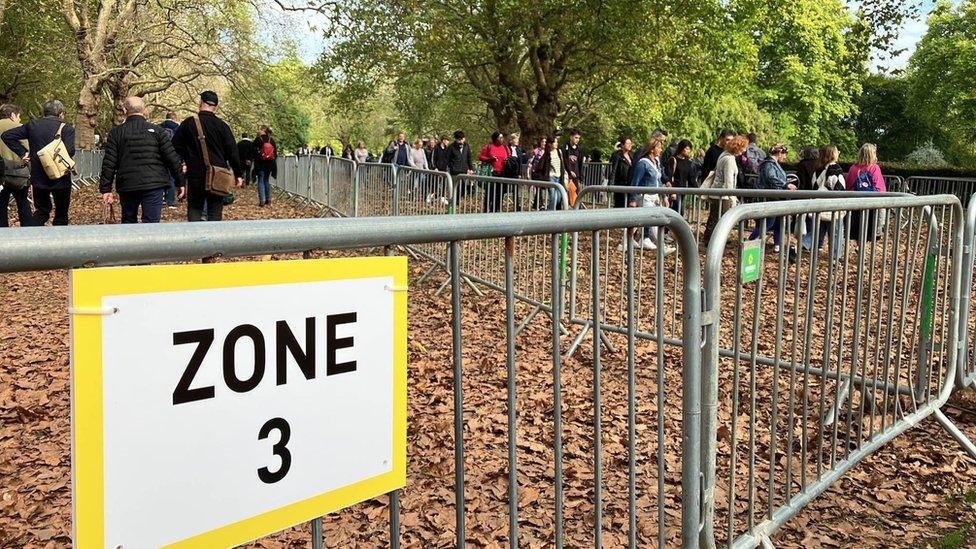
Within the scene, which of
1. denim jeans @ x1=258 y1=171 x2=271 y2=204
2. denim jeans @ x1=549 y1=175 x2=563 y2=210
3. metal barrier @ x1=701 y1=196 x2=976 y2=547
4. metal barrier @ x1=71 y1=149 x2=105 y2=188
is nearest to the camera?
metal barrier @ x1=701 y1=196 x2=976 y2=547

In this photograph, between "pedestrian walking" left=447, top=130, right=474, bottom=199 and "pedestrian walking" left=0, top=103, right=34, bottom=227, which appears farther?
"pedestrian walking" left=447, top=130, right=474, bottom=199

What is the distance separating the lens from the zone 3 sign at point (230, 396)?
135cm

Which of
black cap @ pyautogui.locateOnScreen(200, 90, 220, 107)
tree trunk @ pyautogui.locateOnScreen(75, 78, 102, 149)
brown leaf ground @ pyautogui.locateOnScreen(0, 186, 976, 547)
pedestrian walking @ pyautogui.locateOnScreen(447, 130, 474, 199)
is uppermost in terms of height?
tree trunk @ pyautogui.locateOnScreen(75, 78, 102, 149)

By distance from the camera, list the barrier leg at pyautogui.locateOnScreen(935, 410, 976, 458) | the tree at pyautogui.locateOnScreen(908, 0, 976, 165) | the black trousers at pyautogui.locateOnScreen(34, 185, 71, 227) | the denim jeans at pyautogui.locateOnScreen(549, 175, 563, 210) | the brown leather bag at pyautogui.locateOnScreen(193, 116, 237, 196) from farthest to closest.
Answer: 1. the tree at pyautogui.locateOnScreen(908, 0, 976, 165)
2. the black trousers at pyautogui.locateOnScreen(34, 185, 71, 227)
3. the brown leather bag at pyautogui.locateOnScreen(193, 116, 237, 196)
4. the denim jeans at pyautogui.locateOnScreen(549, 175, 563, 210)
5. the barrier leg at pyautogui.locateOnScreen(935, 410, 976, 458)

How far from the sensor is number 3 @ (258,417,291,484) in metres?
1.59

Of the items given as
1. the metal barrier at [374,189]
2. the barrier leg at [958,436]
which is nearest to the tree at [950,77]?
the metal barrier at [374,189]

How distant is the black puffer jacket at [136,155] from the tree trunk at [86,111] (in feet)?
49.8

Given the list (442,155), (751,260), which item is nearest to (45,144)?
(751,260)

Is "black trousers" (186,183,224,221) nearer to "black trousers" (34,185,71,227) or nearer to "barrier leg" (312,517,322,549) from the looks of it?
"black trousers" (34,185,71,227)

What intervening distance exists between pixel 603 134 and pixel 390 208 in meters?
27.2

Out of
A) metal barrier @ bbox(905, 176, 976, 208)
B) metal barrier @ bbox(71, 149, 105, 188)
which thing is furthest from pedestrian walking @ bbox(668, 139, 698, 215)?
metal barrier @ bbox(71, 149, 105, 188)

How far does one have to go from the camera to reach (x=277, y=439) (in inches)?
63.3

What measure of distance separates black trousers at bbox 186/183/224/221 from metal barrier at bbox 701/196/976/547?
630cm

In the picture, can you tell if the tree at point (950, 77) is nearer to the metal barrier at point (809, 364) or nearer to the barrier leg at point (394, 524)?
the metal barrier at point (809, 364)
